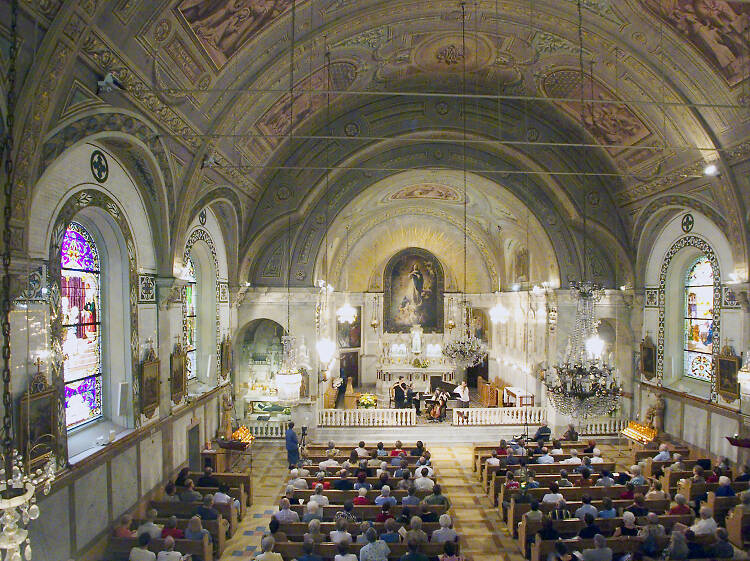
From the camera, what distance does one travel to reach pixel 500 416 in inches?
727

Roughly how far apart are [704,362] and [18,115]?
58.4ft

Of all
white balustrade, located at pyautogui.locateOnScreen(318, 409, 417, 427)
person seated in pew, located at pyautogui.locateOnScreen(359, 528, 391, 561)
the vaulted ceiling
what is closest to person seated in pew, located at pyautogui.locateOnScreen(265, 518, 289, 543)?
person seated in pew, located at pyautogui.locateOnScreen(359, 528, 391, 561)

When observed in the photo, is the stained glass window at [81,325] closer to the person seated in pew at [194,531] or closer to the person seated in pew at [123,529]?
the person seated in pew at [123,529]

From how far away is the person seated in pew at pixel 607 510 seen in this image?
955cm

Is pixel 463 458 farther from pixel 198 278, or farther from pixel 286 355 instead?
pixel 198 278

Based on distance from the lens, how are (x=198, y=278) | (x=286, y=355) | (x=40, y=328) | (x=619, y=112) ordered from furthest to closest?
(x=198, y=278)
(x=619, y=112)
(x=286, y=355)
(x=40, y=328)

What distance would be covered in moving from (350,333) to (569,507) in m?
17.1

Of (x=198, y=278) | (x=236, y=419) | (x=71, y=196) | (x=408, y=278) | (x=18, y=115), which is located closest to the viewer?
(x=18, y=115)

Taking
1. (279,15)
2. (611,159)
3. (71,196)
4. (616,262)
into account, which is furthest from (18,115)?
(616,262)

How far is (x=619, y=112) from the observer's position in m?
14.5

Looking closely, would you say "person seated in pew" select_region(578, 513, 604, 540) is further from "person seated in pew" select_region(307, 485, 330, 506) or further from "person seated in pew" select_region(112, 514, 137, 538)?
"person seated in pew" select_region(112, 514, 137, 538)

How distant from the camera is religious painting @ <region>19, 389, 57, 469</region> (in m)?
7.10

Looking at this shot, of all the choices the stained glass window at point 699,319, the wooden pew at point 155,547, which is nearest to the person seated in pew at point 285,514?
the wooden pew at point 155,547

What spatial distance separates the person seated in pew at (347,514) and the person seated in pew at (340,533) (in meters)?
0.08
